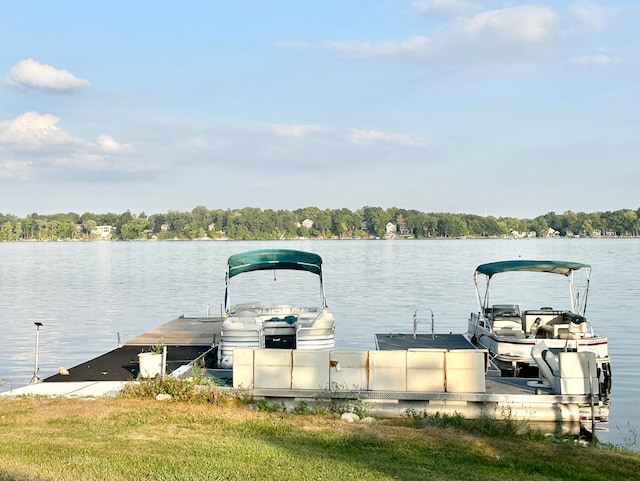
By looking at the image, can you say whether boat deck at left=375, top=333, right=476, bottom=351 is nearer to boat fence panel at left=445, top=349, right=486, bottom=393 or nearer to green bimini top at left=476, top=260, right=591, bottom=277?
green bimini top at left=476, top=260, right=591, bottom=277

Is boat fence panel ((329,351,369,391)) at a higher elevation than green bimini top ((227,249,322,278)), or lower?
lower

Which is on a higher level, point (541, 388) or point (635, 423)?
point (541, 388)

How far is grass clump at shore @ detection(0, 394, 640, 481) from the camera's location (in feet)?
27.0

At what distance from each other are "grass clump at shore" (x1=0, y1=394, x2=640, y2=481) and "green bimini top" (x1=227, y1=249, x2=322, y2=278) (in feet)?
34.5

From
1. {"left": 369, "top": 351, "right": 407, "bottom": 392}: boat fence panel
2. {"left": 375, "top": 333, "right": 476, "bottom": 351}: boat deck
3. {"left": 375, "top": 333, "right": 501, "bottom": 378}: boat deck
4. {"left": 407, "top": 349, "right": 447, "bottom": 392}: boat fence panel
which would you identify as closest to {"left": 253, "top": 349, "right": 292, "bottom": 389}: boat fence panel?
{"left": 369, "top": 351, "right": 407, "bottom": 392}: boat fence panel

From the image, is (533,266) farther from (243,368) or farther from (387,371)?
(243,368)

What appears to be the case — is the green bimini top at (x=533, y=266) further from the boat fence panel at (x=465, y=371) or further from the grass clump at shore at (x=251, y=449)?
the grass clump at shore at (x=251, y=449)

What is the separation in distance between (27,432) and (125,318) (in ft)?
93.0

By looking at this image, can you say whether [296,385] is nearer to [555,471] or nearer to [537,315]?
[555,471]

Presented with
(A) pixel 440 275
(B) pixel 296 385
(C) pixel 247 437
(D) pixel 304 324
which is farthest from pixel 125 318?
(A) pixel 440 275

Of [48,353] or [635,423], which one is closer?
[635,423]

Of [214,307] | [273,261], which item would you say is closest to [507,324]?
[273,261]

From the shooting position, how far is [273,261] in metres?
22.8

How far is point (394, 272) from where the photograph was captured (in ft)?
237
